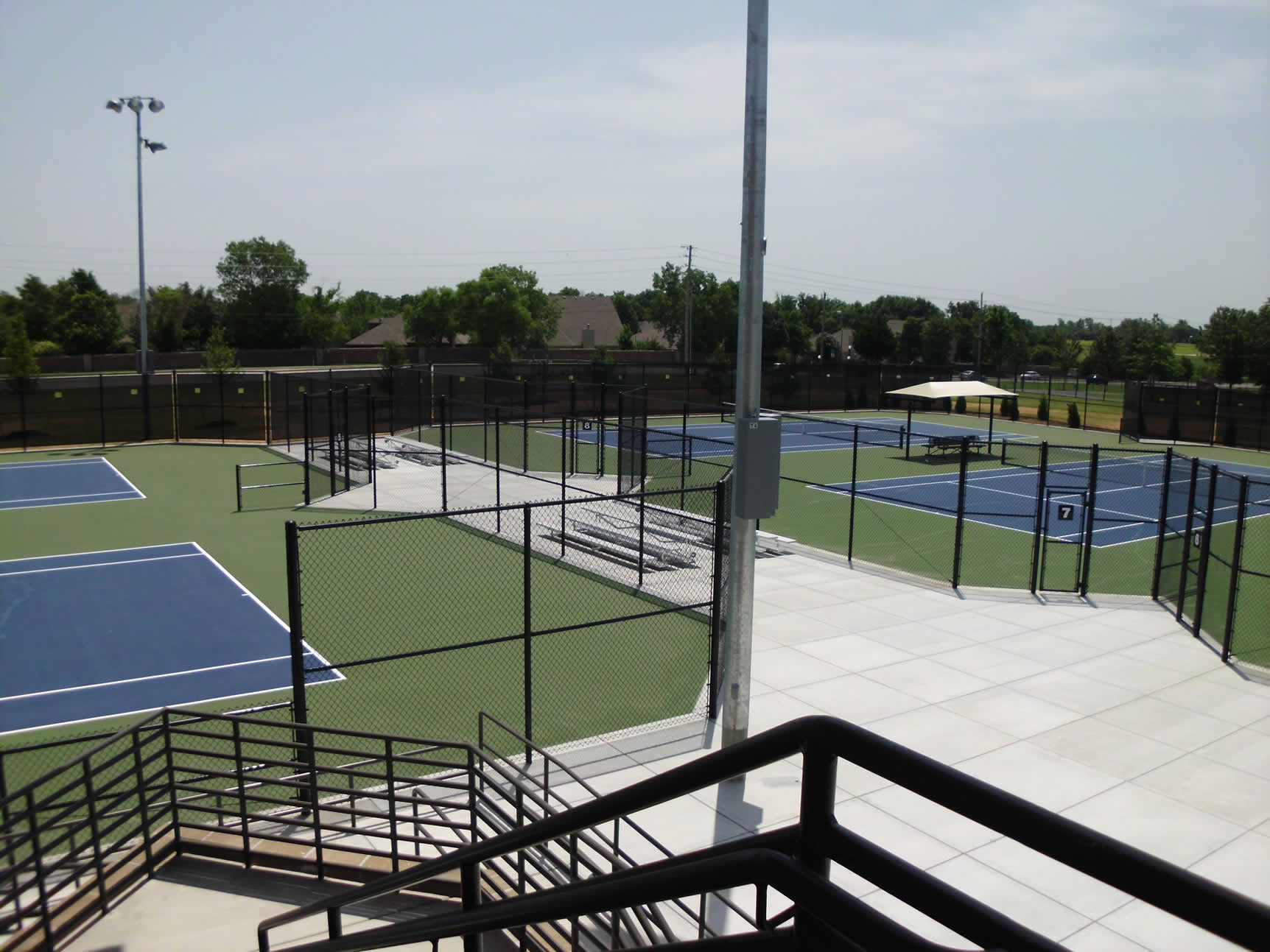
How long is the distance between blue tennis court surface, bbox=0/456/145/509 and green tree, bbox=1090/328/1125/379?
79.9 m

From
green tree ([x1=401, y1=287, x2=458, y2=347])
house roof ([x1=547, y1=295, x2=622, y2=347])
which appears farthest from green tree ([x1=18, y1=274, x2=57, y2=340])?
house roof ([x1=547, y1=295, x2=622, y2=347])

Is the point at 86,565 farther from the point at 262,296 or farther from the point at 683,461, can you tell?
the point at 262,296

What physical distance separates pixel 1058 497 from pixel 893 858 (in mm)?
29883

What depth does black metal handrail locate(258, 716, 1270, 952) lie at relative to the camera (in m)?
1.08

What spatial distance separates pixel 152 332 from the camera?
81.5 meters

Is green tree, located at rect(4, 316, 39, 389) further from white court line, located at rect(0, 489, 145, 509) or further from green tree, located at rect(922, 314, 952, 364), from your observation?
green tree, located at rect(922, 314, 952, 364)

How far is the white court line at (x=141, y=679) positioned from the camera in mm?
12805

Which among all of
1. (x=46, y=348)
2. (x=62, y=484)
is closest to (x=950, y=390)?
(x=62, y=484)

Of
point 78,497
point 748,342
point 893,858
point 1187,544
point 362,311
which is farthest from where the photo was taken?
point 362,311

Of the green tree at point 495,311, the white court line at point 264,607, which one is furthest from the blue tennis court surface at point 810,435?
the green tree at point 495,311

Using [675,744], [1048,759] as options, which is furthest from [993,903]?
[675,744]

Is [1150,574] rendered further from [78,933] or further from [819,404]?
[819,404]

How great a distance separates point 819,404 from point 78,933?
1934 inches

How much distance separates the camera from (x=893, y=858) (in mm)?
1343
